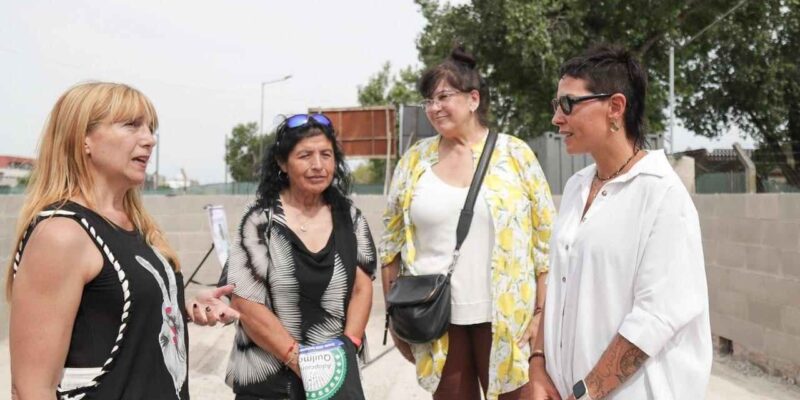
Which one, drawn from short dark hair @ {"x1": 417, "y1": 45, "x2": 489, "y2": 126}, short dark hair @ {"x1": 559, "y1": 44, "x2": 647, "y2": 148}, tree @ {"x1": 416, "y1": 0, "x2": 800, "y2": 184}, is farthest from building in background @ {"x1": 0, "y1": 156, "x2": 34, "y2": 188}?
tree @ {"x1": 416, "y1": 0, "x2": 800, "y2": 184}

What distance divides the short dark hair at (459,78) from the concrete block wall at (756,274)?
3.18m

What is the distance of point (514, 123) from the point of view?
2147 cm

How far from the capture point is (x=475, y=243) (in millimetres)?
2707

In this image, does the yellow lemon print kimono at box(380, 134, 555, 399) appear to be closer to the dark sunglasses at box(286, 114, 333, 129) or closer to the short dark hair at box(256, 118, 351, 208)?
the short dark hair at box(256, 118, 351, 208)

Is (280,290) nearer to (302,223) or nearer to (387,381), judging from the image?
(302,223)

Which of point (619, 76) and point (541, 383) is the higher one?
point (619, 76)

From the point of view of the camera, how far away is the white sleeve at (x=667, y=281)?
1597mm

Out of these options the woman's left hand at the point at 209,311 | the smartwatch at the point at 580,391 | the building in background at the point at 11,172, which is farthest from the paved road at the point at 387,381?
the smartwatch at the point at 580,391

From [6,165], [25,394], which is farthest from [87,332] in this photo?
[6,165]

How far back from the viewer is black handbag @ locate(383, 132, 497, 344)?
103 inches

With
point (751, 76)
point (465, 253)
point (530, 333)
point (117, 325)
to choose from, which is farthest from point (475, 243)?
point (751, 76)

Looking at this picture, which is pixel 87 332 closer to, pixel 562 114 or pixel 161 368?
pixel 161 368

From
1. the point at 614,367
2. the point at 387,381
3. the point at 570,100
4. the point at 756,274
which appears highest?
the point at 570,100

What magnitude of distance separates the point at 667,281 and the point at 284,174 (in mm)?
1551
